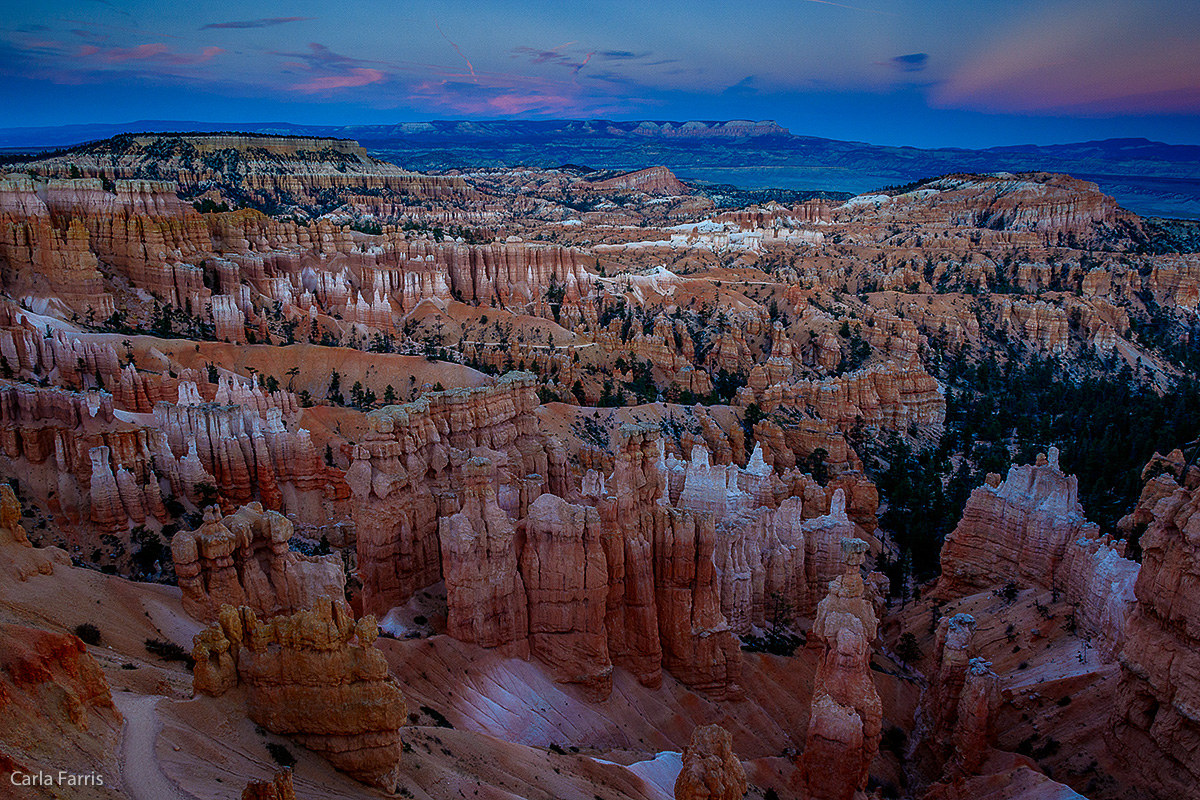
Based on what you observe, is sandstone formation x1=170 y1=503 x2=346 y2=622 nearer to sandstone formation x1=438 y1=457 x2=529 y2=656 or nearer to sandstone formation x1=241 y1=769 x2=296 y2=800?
sandstone formation x1=438 y1=457 x2=529 y2=656

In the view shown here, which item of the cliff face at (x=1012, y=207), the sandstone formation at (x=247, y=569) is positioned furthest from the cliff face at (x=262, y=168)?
the sandstone formation at (x=247, y=569)

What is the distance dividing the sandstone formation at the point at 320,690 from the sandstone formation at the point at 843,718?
1089 centimetres

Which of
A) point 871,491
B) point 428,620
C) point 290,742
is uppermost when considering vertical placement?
point 290,742

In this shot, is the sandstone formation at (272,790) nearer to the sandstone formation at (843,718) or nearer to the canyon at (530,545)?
the canyon at (530,545)

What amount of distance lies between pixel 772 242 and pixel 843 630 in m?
110

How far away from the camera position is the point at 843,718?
18781 millimetres

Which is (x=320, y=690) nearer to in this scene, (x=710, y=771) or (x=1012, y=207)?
(x=710, y=771)

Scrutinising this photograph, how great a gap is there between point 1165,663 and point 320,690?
1657 cm

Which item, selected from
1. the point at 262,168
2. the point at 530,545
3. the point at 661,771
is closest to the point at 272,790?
the point at 661,771

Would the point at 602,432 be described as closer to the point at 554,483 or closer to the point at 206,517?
the point at 554,483

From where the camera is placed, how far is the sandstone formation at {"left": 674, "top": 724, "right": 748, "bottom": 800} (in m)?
13.4

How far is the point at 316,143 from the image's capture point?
168 metres

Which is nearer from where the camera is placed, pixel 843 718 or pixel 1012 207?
pixel 843 718

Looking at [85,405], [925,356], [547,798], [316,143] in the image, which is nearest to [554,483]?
[547,798]
